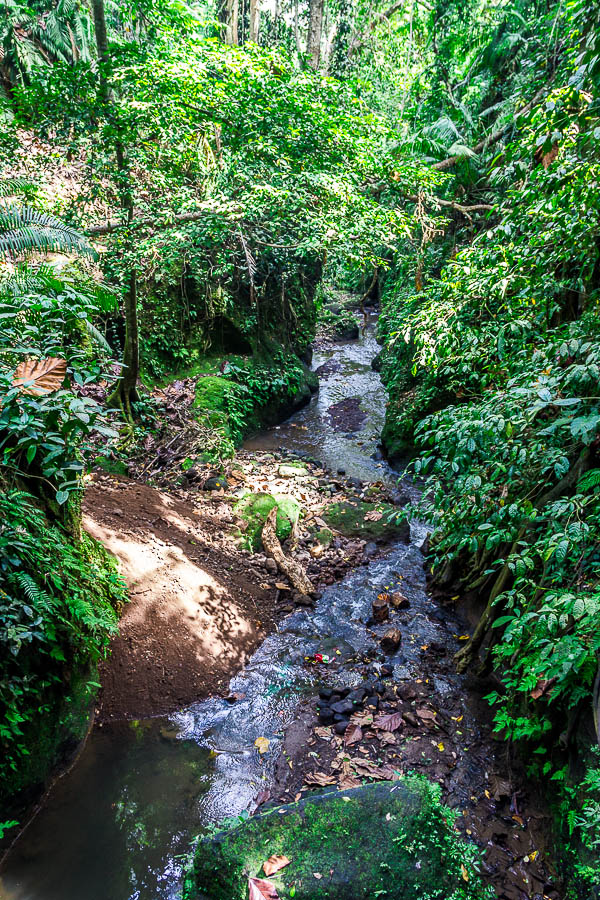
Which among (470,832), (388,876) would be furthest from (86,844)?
(470,832)

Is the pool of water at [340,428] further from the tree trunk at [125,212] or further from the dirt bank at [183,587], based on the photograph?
the tree trunk at [125,212]

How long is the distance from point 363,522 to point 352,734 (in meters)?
3.76

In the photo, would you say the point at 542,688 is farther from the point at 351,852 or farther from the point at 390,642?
the point at 390,642

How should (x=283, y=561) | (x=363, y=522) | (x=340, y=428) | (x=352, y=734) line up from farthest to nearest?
(x=340, y=428) → (x=363, y=522) → (x=283, y=561) → (x=352, y=734)

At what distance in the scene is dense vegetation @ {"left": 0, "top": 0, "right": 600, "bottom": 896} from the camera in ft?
10.5

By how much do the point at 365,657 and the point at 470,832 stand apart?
189cm

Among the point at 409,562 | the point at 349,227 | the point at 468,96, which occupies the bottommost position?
the point at 409,562

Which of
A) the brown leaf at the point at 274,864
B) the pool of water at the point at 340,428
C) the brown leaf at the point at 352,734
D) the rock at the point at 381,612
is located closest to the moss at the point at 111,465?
the pool of water at the point at 340,428

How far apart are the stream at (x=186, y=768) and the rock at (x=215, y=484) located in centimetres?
255

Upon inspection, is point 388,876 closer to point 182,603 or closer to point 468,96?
point 182,603

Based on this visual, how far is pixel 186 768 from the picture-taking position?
377 cm

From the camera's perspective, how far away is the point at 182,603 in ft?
16.4

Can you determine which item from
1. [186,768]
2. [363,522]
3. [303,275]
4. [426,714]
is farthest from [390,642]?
[303,275]

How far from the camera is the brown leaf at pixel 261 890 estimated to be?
2279mm
